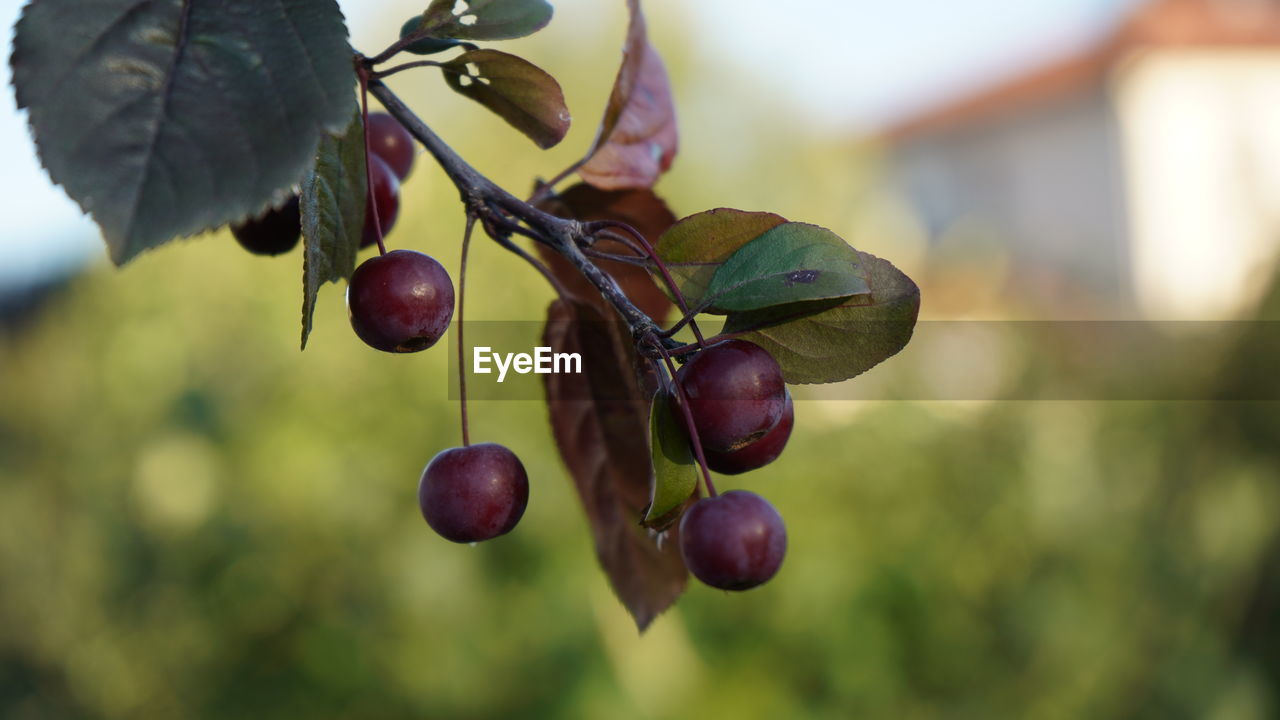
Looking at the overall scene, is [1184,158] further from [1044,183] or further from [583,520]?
[583,520]

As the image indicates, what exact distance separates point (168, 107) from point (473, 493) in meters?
0.25

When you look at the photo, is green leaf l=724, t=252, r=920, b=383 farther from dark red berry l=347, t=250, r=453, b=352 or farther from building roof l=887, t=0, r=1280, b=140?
building roof l=887, t=0, r=1280, b=140

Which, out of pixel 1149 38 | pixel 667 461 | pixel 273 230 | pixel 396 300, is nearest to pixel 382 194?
pixel 273 230

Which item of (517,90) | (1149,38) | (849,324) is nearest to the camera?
(849,324)

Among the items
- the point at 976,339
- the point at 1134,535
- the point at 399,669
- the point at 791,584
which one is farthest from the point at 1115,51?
the point at 399,669

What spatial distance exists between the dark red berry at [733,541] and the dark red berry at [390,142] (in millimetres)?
342

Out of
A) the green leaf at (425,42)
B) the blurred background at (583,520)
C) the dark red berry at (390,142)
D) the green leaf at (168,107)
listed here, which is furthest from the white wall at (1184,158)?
the green leaf at (168,107)

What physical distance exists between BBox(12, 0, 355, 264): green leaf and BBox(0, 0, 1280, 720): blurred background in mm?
2189

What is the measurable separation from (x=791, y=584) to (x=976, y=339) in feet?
5.18

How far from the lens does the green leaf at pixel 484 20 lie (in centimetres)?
56

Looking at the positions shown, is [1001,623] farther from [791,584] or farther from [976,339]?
[976,339]

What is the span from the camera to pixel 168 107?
40 centimetres

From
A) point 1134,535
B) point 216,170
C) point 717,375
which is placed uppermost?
point 216,170

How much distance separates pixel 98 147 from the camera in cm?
38
